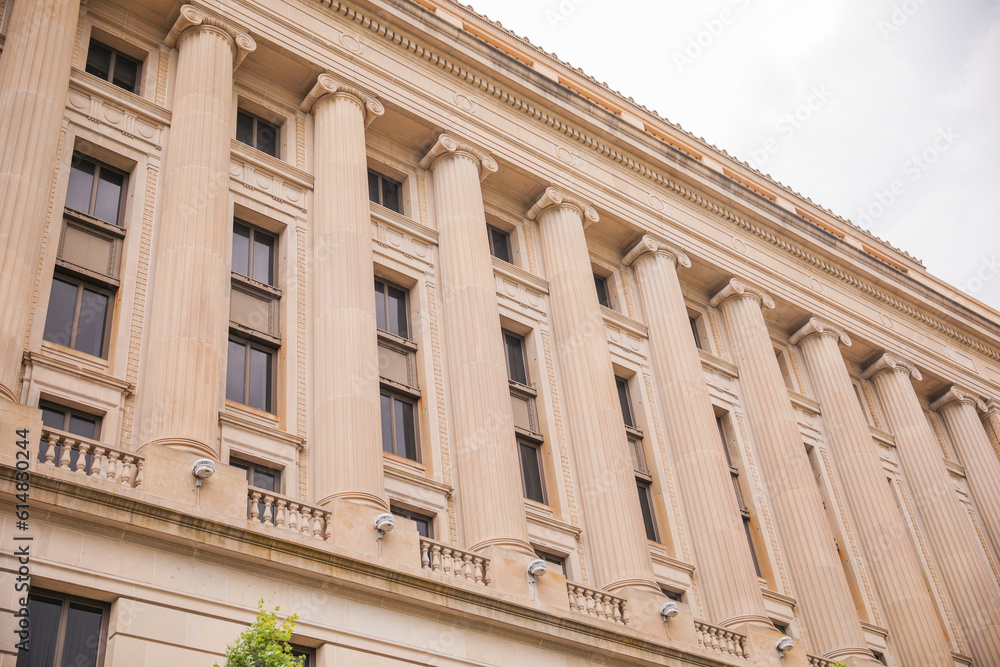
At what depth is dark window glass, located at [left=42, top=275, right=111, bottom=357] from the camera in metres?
23.9

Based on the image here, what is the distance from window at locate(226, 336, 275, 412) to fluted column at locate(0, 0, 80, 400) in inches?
206

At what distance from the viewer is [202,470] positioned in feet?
69.5

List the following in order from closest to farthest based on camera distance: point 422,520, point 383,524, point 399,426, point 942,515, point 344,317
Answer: point 383,524 < point 344,317 < point 422,520 < point 399,426 < point 942,515

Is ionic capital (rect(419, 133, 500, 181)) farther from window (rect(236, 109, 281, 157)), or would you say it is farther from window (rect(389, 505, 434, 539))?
window (rect(389, 505, 434, 539))

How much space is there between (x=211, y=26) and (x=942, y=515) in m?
33.7

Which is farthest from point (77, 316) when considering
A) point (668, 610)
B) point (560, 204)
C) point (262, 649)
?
point (560, 204)

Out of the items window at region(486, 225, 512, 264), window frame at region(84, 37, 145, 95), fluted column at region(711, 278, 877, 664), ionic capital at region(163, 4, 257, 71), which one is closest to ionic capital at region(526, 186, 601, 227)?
window at region(486, 225, 512, 264)

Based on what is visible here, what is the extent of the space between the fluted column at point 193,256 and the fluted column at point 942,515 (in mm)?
30718

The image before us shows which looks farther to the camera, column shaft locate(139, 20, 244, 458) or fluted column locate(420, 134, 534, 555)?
fluted column locate(420, 134, 534, 555)

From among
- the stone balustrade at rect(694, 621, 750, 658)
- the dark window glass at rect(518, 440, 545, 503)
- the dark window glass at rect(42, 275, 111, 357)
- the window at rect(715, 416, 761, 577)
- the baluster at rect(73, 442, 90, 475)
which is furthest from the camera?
the window at rect(715, 416, 761, 577)

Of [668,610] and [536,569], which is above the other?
[536,569]

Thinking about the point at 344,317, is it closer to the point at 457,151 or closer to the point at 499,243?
the point at 457,151

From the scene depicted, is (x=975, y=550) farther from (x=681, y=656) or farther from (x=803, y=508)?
(x=681, y=656)

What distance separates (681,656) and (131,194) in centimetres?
1836
